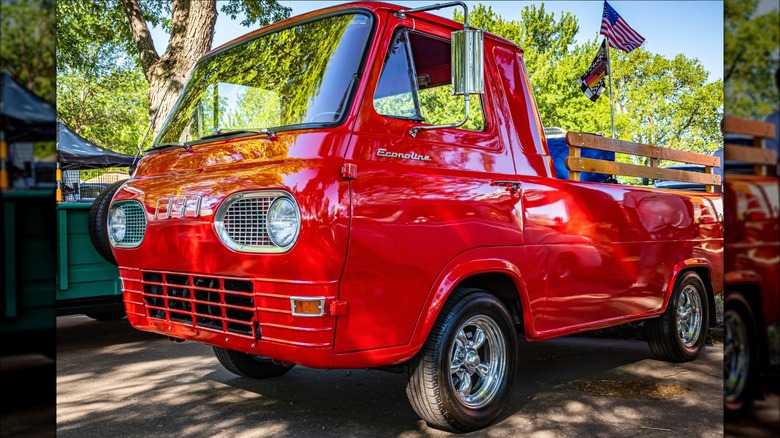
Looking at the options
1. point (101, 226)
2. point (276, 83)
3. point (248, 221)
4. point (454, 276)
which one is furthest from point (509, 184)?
point (101, 226)

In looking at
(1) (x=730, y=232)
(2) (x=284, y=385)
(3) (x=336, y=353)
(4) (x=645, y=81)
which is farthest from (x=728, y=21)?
(4) (x=645, y=81)

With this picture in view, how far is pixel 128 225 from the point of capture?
4.34 meters

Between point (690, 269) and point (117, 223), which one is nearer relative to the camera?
point (117, 223)

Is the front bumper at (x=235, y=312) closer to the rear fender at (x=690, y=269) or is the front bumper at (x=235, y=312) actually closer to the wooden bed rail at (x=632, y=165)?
the wooden bed rail at (x=632, y=165)

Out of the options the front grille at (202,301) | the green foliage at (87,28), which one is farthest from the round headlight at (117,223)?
the green foliage at (87,28)

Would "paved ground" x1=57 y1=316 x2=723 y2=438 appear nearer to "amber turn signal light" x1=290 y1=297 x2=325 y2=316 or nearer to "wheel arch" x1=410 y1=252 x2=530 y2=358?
"wheel arch" x1=410 y1=252 x2=530 y2=358

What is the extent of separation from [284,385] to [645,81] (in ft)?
111

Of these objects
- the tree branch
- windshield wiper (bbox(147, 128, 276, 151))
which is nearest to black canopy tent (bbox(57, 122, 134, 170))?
the tree branch

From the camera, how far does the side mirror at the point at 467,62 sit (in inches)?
138

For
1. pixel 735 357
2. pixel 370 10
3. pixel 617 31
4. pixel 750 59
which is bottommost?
pixel 735 357

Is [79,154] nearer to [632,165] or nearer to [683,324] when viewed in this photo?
[632,165]

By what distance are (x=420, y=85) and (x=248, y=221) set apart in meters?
1.34

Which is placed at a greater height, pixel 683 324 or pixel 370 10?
pixel 370 10

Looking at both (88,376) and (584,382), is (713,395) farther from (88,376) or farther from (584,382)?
(88,376)
